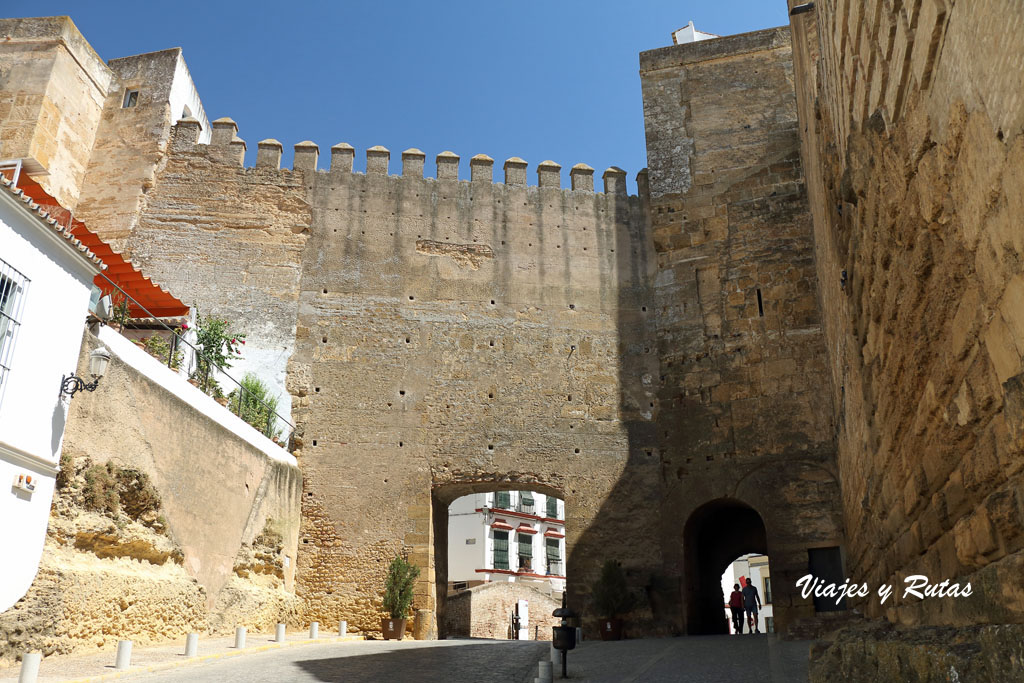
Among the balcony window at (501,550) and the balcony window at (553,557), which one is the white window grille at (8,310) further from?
the balcony window at (553,557)

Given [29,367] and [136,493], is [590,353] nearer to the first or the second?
[136,493]

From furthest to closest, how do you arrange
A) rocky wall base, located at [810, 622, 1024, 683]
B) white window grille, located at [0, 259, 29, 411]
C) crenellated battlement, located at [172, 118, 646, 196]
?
crenellated battlement, located at [172, 118, 646, 196]
white window grille, located at [0, 259, 29, 411]
rocky wall base, located at [810, 622, 1024, 683]

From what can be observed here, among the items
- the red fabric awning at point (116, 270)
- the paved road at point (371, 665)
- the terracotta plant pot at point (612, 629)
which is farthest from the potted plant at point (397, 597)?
the red fabric awning at point (116, 270)

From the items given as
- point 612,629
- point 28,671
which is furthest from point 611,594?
point 28,671

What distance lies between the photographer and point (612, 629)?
11.8m

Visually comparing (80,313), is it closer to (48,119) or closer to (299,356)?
(299,356)

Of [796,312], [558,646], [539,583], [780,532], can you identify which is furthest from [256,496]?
[539,583]

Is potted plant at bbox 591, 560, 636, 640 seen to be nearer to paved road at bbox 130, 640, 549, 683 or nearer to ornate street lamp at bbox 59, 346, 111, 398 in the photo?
paved road at bbox 130, 640, 549, 683

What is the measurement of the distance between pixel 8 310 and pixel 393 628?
6.80 m

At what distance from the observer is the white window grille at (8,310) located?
22.2 feet

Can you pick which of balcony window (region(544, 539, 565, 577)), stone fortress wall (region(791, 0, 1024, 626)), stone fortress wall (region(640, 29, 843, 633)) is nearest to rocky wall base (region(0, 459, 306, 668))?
stone fortress wall (region(791, 0, 1024, 626))

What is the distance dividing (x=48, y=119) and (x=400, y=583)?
924 centimetres

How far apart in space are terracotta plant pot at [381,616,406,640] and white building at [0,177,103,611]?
5519mm

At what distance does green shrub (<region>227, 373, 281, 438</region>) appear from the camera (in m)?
12.1
